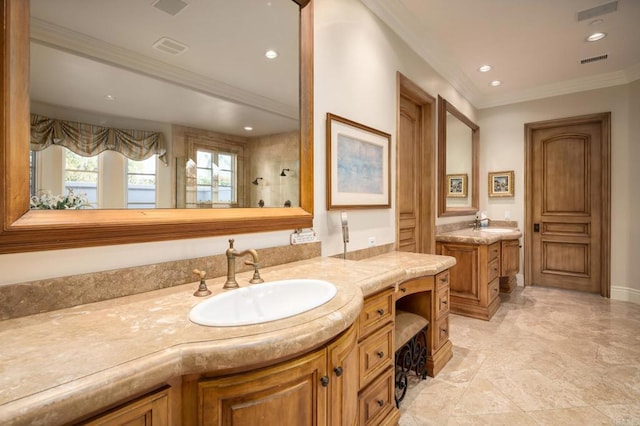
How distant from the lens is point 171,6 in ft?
4.22

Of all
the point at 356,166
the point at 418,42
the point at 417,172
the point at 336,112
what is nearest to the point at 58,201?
the point at 336,112

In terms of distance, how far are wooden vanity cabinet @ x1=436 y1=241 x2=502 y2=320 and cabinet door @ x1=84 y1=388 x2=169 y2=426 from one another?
337 centimetres

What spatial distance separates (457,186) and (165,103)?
13.1 feet

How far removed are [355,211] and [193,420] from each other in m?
1.78

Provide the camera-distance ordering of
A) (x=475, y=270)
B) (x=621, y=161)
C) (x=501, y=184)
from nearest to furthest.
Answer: (x=475, y=270)
(x=621, y=161)
(x=501, y=184)

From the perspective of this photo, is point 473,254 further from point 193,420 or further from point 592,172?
point 193,420

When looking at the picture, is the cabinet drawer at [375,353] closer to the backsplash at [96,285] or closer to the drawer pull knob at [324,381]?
the drawer pull knob at [324,381]

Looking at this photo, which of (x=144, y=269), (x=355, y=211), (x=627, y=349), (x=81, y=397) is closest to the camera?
(x=81, y=397)

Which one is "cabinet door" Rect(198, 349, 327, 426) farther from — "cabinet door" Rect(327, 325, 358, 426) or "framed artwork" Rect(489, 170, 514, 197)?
"framed artwork" Rect(489, 170, 514, 197)

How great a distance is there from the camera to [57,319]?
934 mm

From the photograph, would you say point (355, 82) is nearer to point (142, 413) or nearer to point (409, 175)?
point (409, 175)

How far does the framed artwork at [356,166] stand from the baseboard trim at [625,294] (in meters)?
3.78

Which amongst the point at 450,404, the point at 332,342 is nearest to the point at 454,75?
the point at 450,404

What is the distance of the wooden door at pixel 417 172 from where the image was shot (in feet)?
10.8
